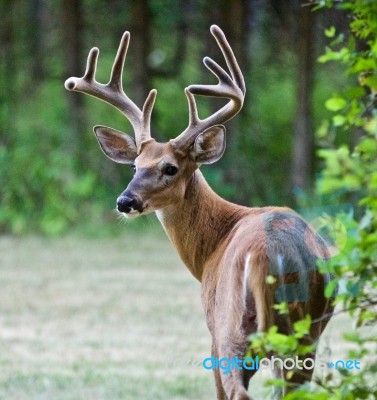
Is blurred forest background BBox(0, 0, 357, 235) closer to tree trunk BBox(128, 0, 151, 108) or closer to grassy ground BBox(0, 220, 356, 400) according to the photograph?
tree trunk BBox(128, 0, 151, 108)

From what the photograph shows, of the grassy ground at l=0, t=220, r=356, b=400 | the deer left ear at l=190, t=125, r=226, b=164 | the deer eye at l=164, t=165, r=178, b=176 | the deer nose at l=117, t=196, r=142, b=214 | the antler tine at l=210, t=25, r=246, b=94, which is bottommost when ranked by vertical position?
the grassy ground at l=0, t=220, r=356, b=400

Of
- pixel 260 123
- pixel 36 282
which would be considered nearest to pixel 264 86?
pixel 260 123

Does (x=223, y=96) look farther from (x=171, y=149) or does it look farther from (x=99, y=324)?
(x=99, y=324)

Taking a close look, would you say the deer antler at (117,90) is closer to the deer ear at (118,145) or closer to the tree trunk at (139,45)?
the deer ear at (118,145)

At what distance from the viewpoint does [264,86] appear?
21125mm

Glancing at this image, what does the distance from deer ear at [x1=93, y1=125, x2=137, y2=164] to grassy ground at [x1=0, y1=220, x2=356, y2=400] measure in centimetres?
139

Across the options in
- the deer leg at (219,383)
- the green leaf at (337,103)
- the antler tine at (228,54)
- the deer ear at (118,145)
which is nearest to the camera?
the green leaf at (337,103)

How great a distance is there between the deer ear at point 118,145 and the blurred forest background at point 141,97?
32.2 ft

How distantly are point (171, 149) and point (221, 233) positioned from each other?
1.67 feet

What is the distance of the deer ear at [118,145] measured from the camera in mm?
5562

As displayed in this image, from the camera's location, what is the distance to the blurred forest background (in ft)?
54.9

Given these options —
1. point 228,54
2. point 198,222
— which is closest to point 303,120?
point 228,54

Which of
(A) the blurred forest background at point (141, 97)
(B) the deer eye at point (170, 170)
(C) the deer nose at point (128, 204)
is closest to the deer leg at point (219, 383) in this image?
(C) the deer nose at point (128, 204)

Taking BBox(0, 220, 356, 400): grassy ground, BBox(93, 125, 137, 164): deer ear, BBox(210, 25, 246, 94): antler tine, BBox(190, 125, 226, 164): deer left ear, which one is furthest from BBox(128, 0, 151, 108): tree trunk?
BBox(190, 125, 226, 164): deer left ear
